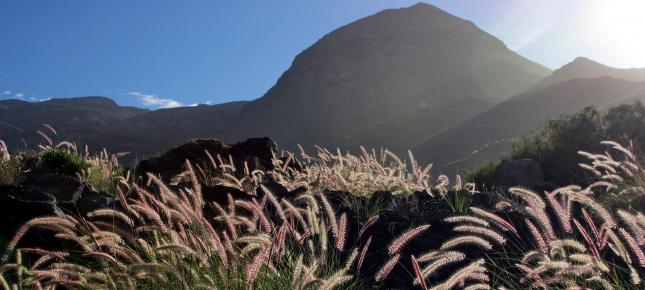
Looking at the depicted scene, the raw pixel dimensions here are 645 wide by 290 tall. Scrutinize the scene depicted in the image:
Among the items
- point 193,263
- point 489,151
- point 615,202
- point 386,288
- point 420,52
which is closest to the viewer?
point 193,263

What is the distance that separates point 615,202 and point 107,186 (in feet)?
25.8

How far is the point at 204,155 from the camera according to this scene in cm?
1040

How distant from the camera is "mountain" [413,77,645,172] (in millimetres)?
70000

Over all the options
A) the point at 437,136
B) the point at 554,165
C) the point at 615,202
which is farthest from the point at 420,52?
the point at 615,202

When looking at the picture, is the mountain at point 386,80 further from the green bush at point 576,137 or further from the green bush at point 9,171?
the green bush at point 9,171

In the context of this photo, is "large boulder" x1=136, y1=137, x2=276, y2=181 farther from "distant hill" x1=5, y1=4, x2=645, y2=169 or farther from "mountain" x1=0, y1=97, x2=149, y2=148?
"mountain" x1=0, y1=97, x2=149, y2=148

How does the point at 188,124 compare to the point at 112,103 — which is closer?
the point at 188,124

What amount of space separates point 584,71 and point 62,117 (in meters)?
118

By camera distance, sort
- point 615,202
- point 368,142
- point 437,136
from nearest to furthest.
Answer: point 615,202 < point 437,136 < point 368,142

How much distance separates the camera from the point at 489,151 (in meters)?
54.9

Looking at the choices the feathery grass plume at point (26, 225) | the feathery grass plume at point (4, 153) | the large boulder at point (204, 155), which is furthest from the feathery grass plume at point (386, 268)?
the feathery grass plume at point (4, 153)

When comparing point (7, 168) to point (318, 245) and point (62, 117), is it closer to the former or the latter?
point (318, 245)

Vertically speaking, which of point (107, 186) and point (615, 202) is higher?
point (107, 186)

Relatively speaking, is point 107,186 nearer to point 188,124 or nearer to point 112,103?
point 188,124
